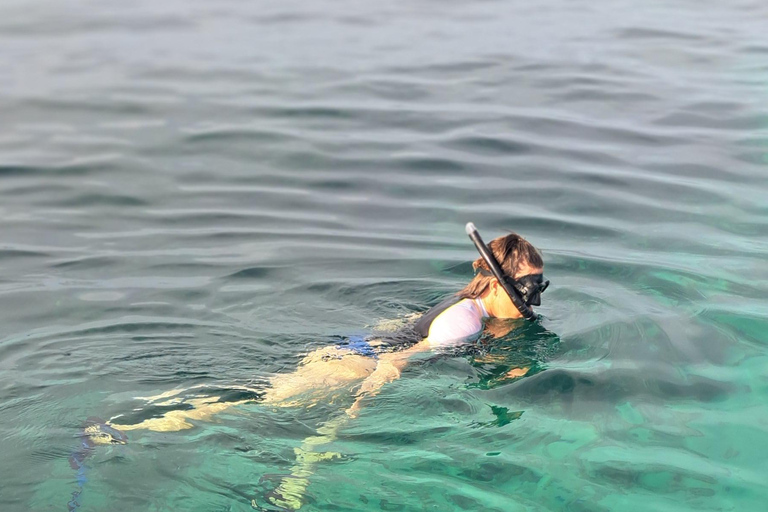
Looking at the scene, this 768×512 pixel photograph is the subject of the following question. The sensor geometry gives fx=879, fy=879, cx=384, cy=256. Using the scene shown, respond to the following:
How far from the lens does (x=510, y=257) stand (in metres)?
5.56

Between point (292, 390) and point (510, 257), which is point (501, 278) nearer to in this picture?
point (510, 257)

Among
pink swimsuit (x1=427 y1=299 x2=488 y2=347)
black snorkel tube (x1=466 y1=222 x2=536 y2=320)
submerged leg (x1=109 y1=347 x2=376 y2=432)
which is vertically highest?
black snorkel tube (x1=466 y1=222 x2=536 y2=320)

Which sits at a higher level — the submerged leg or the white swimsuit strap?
the white swimsuit strap

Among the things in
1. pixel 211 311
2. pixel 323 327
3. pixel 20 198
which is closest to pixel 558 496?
pixel 323 327

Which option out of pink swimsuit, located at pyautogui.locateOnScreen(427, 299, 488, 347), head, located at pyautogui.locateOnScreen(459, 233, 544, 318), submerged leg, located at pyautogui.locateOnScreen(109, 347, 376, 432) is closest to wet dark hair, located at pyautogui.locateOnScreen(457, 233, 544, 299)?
head, located at pyautogui.locateOnScreen(459, 233, 544, 318)

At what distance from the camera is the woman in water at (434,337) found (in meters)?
5.34

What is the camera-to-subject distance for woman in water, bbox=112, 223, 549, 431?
17.5 feet

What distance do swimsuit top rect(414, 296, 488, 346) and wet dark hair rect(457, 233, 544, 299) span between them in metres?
0.09

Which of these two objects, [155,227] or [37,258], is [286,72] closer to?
[155,227]

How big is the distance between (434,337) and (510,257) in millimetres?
699

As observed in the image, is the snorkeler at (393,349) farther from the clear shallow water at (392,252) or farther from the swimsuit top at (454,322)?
the clear shallow water at (392,252)

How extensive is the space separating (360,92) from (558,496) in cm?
951

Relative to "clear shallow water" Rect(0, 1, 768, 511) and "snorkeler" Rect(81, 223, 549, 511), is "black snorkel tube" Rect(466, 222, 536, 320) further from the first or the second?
"clear shallow water" Rect(0, 1, 768, 511)

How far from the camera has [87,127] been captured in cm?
1198
